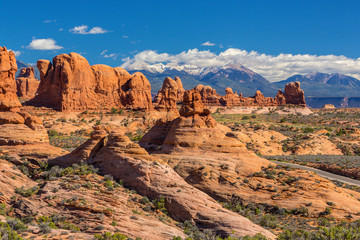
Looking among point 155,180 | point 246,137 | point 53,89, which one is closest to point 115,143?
point 155,180

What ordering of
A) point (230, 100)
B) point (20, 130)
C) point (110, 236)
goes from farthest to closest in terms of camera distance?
1. point (230, 100)
2. point (20, 130)
3. point (110, 236)

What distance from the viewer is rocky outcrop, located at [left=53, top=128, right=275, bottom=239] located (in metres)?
19.3

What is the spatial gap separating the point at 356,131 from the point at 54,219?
73846 millimetres

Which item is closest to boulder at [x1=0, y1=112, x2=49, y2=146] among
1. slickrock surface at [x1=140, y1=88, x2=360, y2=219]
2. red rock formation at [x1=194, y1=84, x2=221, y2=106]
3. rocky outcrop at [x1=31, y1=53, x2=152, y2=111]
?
slickrock surface at [x1=140, y1=88, x2=360, y2=219]

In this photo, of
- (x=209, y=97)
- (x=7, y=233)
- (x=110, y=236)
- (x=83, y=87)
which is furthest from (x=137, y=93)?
(x=7, y=233)

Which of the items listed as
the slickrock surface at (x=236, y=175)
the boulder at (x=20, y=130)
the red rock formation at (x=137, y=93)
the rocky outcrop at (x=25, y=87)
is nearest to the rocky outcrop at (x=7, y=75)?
the boulder at (x=20, y=130)

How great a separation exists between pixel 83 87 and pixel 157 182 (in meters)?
60.4

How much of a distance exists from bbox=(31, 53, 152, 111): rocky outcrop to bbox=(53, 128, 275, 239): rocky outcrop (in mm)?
51660

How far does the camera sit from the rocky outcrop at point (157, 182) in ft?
63.3

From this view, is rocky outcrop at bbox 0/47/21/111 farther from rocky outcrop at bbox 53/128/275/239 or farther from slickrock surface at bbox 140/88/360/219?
slickrock surface at bbox 140/88/360/219

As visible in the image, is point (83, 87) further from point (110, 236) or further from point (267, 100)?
point (267, 100)

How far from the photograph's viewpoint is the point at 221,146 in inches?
1151

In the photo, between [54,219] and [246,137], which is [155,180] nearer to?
[54,219]

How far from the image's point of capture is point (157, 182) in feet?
73.2
